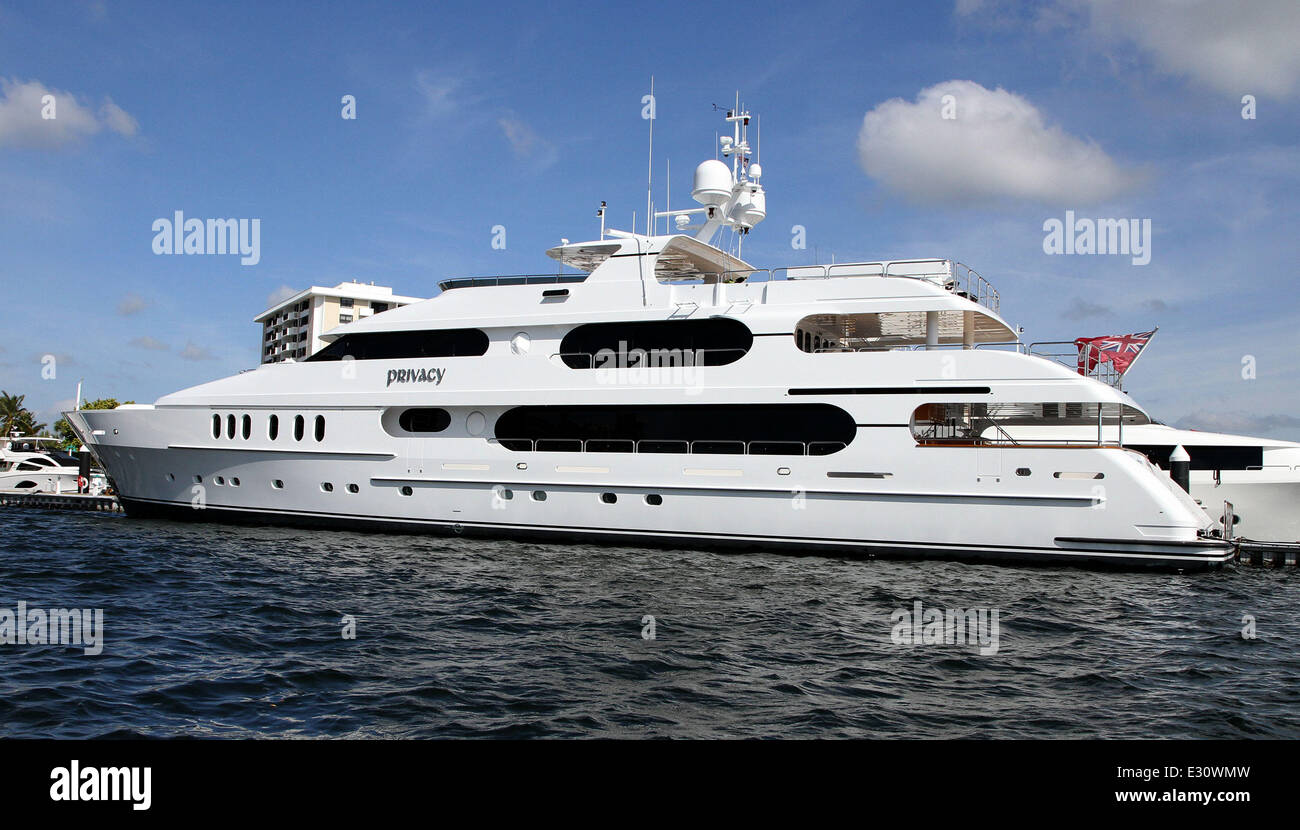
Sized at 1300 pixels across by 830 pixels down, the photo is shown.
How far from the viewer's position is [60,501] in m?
26.0

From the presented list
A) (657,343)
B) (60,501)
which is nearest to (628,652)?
(657,343)

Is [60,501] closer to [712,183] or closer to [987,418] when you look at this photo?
[712,183]

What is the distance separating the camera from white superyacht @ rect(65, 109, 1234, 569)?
1351 centimetres

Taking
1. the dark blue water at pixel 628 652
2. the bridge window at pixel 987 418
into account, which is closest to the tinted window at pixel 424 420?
the dark blue water at pixel 628 652

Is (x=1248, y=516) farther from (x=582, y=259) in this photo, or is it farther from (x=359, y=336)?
(x=359, y=336)

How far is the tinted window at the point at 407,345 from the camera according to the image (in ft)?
55.4

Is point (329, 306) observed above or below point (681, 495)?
above

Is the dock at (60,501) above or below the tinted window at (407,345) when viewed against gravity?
below

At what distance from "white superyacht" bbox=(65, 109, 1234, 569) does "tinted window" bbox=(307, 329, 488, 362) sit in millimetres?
45

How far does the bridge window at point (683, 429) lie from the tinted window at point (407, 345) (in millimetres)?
1731

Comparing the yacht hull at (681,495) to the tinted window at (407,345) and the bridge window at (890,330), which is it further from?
the bridge window at (890,330)

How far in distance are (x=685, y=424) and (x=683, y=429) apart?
95 millimetres

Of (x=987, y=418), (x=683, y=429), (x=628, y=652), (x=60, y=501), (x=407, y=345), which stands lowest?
(x=628, y=652)
